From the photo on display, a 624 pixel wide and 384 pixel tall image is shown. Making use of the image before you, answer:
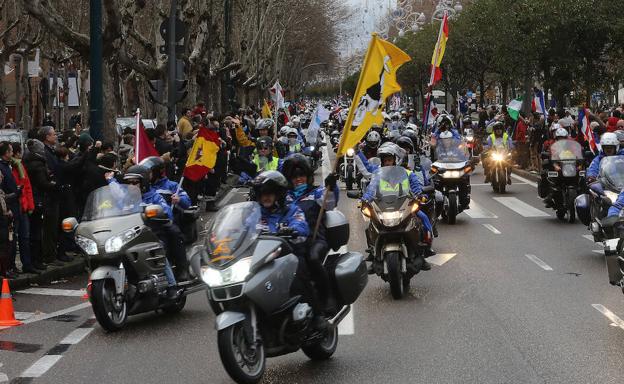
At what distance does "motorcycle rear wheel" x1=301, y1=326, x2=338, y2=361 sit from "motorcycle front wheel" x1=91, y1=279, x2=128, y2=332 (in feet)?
7.59

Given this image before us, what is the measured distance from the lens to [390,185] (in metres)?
12.6

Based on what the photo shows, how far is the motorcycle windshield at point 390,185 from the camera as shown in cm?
1250

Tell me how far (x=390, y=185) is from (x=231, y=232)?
487 cm

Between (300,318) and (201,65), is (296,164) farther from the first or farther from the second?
(201,65)

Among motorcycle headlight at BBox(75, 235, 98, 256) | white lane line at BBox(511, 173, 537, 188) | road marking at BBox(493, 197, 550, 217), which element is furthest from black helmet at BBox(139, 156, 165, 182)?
white lane line at BBox(511, 173, 537, 188)

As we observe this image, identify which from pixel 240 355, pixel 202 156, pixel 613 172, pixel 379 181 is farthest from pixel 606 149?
pixel 240 355

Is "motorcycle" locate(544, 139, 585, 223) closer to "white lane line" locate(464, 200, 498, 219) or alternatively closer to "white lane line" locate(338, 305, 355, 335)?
"white lane line" locate(464, 200, 498, 219)

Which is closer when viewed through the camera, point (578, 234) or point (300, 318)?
point (300, 318)

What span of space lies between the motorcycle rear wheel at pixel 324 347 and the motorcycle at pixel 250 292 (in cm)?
43

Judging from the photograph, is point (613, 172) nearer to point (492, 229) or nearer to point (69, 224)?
point (492, 229)

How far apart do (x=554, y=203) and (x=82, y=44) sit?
393 inches

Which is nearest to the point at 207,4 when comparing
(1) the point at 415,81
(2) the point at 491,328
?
(2) the point at 491,328

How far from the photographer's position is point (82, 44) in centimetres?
2341

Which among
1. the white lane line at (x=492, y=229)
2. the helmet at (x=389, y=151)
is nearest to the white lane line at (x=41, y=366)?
the helmet at (x=389, y=151)
